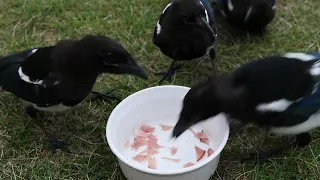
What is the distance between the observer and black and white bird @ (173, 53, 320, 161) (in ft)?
7.59

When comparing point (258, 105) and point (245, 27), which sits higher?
point (258, 105)

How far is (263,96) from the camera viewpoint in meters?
2.33

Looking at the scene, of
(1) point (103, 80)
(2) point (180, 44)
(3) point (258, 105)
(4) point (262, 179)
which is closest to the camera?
(3) point (258, 105)

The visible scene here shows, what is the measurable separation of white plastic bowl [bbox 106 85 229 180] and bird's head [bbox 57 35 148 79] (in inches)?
8.3

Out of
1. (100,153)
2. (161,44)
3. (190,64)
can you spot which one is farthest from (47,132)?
(190,64)

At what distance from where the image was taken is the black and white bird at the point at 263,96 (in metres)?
2.31

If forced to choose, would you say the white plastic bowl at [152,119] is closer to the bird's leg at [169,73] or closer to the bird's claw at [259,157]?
the bird's claw at [259,157]

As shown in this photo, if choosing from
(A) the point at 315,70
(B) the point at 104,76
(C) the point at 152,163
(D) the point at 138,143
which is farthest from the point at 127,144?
(A) the point at 315,70

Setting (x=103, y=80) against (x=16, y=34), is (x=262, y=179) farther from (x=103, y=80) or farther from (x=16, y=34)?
(x=16, y=34)

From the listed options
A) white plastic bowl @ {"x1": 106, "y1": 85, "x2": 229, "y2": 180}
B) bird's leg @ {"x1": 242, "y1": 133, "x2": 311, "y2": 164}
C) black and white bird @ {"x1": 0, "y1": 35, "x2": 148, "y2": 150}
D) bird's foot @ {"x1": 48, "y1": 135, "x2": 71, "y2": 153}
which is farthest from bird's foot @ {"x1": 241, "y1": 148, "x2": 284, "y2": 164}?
bird's foot @ {"x1": 48, "y1": 135, "x2": 71, "y2": 153}

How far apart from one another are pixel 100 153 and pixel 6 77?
62 centimetres

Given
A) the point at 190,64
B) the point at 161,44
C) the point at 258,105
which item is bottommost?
the point at 190,64

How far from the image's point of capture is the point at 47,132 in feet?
9.28

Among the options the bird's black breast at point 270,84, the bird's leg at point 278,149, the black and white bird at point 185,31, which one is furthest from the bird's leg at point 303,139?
the black and white bird at point 185,31
